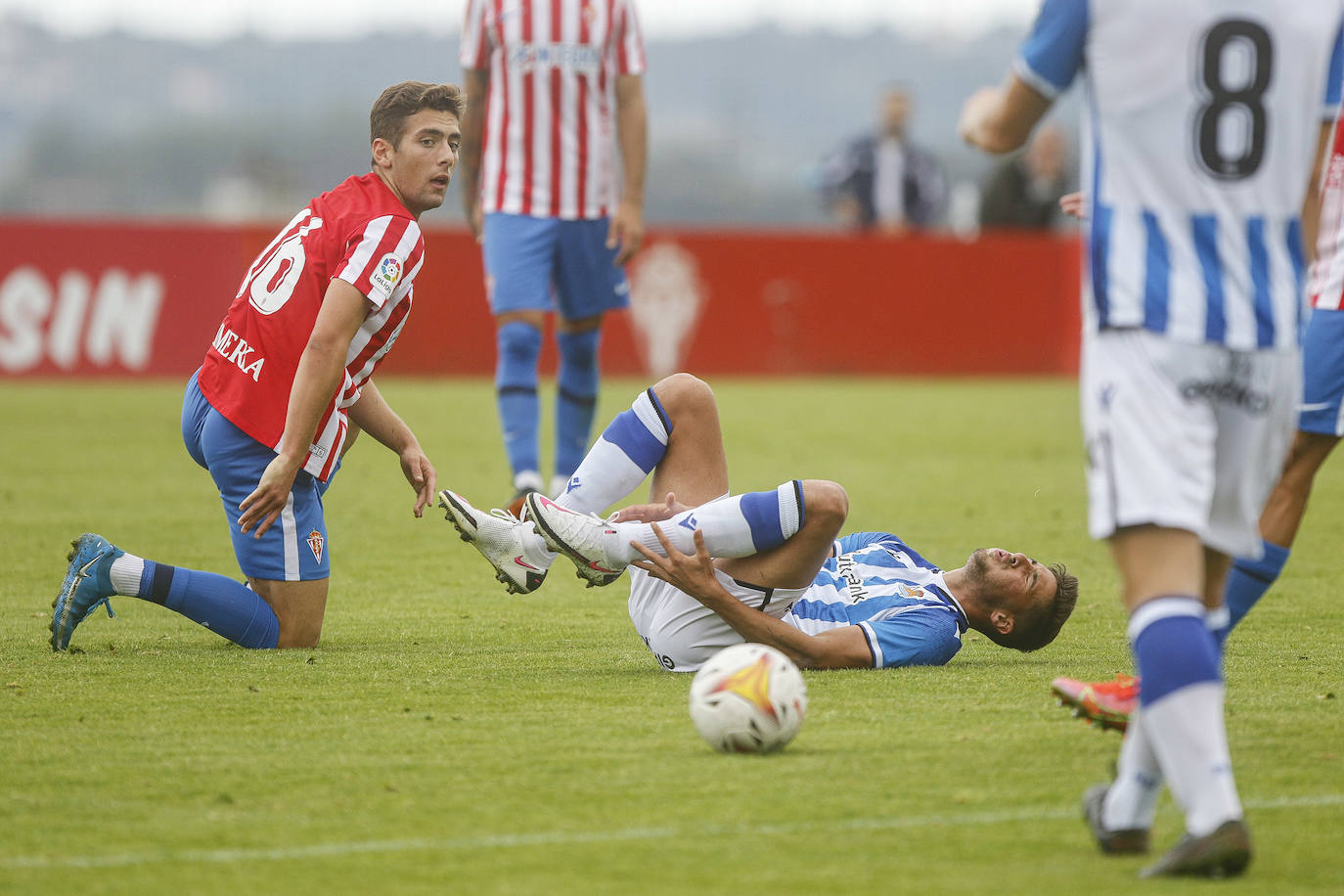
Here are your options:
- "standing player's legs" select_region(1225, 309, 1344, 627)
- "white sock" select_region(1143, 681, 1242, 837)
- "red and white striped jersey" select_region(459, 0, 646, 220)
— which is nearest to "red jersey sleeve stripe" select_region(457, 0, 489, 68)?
"red and white striped jersey" select_region(459, 0, 646, 220)

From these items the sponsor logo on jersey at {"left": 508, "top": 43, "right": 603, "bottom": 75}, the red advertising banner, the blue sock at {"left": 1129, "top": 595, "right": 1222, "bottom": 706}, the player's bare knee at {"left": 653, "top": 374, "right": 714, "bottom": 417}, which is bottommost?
the red advertising banner

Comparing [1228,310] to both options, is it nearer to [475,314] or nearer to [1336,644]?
[1336,644]

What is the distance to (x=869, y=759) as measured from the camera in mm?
3883

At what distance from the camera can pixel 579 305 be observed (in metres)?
8.48

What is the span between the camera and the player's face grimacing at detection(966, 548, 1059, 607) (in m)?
4.95

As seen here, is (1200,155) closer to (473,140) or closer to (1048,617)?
(1048,617)

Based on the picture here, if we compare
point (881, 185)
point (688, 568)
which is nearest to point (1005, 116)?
point (688, 568)

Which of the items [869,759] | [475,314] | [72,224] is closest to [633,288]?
[475,314]

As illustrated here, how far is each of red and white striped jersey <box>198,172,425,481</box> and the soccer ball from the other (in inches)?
63.4

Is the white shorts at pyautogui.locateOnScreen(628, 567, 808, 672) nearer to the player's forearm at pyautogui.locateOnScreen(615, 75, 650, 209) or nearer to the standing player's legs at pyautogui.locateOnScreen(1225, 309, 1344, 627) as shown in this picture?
the standing player's legs at pyautogui.locateOnScreen(1225, 309, 1344, 627)

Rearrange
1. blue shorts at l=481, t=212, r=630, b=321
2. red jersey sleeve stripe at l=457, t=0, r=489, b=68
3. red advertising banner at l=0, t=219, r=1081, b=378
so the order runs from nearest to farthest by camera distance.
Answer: blue shorts at l=481, t=212, r=630, b=321
red jersey sleeve stripe at l=457, t=0, r=489, b=68
red advertising banner at l=0, t=219, r=1081, b=378

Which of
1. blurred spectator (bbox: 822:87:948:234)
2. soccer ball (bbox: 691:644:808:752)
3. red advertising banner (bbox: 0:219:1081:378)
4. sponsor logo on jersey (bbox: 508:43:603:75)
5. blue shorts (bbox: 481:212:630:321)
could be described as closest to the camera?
soccer ball (bbox: 691:644:808:752)

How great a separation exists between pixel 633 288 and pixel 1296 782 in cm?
1385

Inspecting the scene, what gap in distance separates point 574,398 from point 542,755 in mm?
4663
